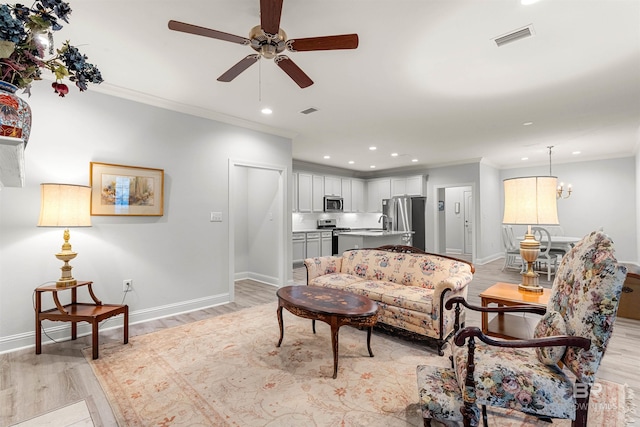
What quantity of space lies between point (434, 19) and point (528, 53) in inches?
42.8

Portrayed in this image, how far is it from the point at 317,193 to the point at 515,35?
5.70 meters

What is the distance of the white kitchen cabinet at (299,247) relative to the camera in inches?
269

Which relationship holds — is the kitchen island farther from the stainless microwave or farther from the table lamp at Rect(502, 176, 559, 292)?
the table lamp at Rect(502, 176, 559, 292)

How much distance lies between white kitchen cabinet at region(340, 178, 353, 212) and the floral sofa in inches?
182

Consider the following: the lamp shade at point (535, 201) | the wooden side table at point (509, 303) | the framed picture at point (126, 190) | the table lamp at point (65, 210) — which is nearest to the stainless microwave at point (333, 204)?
the framed picture at point (126, 190)

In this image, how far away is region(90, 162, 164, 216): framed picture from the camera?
323cm

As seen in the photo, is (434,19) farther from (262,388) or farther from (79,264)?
(79,264)

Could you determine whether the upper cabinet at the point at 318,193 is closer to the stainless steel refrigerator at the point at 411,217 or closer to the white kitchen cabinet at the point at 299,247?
the white kitchen cabinet at the point at 299,247

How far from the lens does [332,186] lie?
8195 millimetres

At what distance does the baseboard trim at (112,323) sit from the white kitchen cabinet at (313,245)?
2.97 m

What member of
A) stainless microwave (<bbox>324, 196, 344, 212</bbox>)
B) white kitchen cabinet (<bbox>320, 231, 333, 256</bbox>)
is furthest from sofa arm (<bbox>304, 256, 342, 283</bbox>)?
stainless microwave (<bbox>324, 196, 344, 212</bbox>)

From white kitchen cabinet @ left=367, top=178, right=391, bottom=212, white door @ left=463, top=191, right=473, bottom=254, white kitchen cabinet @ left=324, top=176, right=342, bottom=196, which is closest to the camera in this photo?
white kitchen cabinet @ left=324, top=176, right=342, bottom=196

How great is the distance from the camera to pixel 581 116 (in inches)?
168

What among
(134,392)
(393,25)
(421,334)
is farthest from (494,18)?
(134,392)
